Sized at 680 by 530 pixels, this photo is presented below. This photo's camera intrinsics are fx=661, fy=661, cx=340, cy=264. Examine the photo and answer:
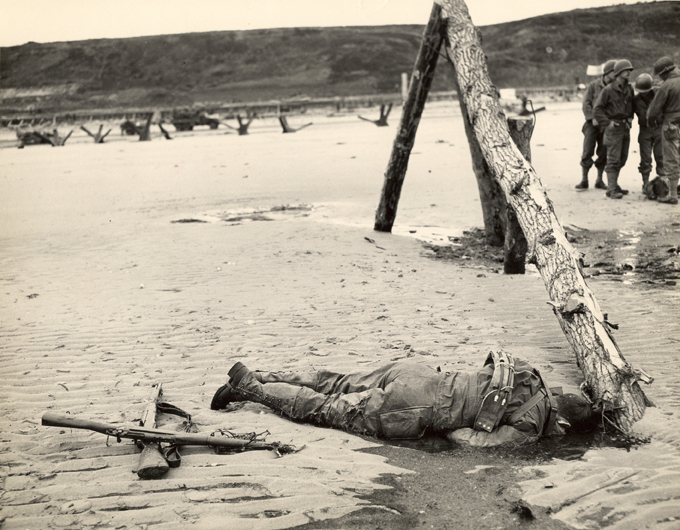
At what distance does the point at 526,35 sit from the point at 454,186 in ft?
190

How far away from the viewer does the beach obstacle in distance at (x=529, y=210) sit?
4133 millimetres

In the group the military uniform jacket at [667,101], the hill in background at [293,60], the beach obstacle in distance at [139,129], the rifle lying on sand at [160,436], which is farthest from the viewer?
the hill in background at [293,60]

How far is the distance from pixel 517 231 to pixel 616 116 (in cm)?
513

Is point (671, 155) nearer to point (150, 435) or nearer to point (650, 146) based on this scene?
point (650, 146)

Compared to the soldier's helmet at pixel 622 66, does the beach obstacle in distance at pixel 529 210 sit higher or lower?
lower

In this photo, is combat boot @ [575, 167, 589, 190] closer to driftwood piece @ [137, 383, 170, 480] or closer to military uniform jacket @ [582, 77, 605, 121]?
military uniform jacket @ [582, 77, 605, 121]

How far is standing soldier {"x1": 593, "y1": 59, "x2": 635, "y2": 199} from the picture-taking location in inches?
432

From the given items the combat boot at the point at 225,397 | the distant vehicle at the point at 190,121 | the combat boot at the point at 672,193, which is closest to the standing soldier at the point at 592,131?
the combat boot at the point at 672,193

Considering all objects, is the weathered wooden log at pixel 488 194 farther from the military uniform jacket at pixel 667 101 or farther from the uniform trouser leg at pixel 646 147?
the uniform trouser leg at pixel 646 147

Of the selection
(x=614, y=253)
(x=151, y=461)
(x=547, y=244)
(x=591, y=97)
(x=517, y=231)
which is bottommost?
(x=151, y=461)

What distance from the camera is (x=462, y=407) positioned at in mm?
3852

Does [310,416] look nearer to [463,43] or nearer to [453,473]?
[453,473]

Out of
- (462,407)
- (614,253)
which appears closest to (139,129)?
(614,253)

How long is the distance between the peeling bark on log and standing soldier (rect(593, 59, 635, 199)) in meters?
4.04
